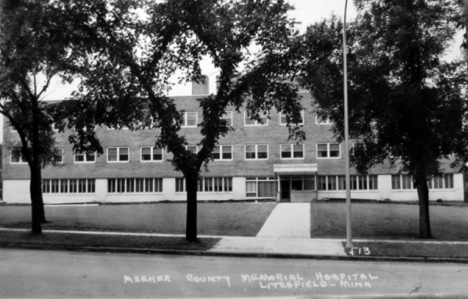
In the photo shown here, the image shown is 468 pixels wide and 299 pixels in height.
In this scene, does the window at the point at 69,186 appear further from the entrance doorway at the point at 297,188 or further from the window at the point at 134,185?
the entrance doorway at the point at 297,188

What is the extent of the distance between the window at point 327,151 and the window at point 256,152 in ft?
15.6

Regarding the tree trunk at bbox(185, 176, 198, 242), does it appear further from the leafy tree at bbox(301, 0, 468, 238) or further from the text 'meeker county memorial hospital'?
the text 'meeker county memorial hospital'

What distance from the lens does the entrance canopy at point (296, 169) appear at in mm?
43094

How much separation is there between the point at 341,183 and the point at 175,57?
3140 centimetres

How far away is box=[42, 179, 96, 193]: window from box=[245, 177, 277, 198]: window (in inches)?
560

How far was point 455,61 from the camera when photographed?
17469mm

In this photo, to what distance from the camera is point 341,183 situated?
145 feet

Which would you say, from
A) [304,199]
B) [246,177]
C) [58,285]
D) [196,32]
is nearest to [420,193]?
[196,32]

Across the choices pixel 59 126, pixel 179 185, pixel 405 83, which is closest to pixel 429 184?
pixel 179 185

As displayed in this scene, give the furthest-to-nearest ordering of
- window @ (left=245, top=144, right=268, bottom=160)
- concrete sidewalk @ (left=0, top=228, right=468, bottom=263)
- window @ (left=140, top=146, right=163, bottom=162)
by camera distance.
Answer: window @ (left=140, top=146, right=163, bottom=162), window @ (left=245, top=144, right=268, bottom=160), concrete sidewalk @ (left=0, top=228, right=468, bottom=263)

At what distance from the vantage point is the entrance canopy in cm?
4309

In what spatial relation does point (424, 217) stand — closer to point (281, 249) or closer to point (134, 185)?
point (281, 249)

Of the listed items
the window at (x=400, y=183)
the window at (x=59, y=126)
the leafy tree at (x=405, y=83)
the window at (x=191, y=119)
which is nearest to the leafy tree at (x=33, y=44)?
the window at (x=59, y=126)

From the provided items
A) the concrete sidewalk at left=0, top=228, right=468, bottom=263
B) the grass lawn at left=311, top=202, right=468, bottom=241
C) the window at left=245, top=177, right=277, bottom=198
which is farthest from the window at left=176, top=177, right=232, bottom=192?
the concrete sidewalk at left=0, top=228, right=468, bottom=263
